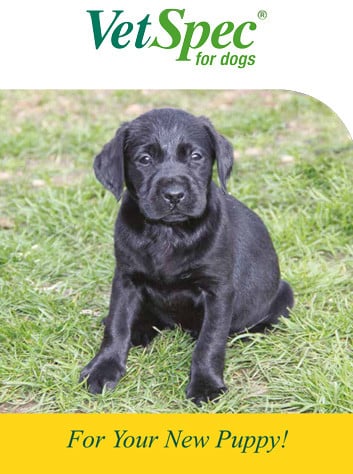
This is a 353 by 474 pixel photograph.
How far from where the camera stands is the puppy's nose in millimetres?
3529

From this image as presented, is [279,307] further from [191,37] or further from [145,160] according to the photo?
[191,37]

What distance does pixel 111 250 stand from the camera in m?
5.21

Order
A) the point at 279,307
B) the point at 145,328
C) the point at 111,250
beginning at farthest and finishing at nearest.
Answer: the point at 111,250 → the point at 279,307 → the point at 145,328

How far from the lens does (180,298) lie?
12.7 ft

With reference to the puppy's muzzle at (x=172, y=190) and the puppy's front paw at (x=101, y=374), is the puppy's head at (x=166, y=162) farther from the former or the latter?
the puppy's front paw at (x=101, y=374)

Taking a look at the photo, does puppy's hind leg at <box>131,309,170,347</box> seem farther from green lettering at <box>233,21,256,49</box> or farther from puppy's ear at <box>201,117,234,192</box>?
green lettering at <box>233,21,256,49</box>

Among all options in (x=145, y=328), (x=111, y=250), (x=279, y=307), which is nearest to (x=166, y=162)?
(x=145, y=328)

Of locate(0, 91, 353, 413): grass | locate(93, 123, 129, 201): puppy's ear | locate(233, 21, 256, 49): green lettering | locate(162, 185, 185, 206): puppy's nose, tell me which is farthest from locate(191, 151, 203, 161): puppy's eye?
locate(0, 91, 353, 413): grass

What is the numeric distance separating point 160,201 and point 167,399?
952 mm

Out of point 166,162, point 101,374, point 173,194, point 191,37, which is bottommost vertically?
point 101,374

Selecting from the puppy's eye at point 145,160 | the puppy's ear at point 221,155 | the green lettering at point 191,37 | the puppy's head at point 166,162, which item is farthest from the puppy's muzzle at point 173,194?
the green lettering at point 191,37

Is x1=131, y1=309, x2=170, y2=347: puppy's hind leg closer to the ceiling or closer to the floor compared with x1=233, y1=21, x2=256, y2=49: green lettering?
closer to the floor

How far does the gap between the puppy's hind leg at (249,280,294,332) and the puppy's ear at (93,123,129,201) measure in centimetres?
113

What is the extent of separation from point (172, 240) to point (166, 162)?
1.33 ft
